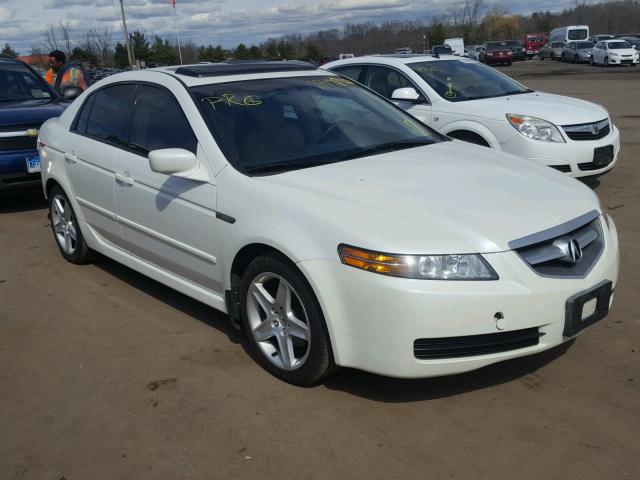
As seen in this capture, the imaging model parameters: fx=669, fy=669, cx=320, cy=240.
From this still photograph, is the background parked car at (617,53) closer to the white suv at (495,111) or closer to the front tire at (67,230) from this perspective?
the white suv at (495,111)

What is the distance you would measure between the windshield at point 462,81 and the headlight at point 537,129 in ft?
2.92

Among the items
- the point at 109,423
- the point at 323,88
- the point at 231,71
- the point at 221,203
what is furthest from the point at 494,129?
the point at 109,423

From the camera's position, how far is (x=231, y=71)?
451 centimetres

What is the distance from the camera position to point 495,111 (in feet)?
23.8

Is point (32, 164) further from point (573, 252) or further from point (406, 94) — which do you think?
point (573, 252)

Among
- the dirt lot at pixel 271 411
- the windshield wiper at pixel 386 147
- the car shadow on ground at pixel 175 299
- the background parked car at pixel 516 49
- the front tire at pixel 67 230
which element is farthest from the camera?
the background parked car at pixel 516 49

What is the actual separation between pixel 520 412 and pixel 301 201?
1.48 m

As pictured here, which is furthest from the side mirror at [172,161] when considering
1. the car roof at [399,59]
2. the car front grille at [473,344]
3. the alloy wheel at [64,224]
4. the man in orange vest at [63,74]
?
the man in orange vest at [63,74]

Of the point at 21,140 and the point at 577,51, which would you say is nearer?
the point at 21,140

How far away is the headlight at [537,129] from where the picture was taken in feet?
22.8

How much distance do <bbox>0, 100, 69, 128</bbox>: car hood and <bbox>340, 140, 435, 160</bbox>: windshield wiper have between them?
502cm

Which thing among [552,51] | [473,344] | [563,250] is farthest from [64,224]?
[552,51]

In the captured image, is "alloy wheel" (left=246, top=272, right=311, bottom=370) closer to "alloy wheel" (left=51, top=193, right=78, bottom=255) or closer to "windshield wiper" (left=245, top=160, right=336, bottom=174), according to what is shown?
"windshield wiper" (left=245, top=160, right=336, bottom=174)

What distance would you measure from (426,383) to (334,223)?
103cm
